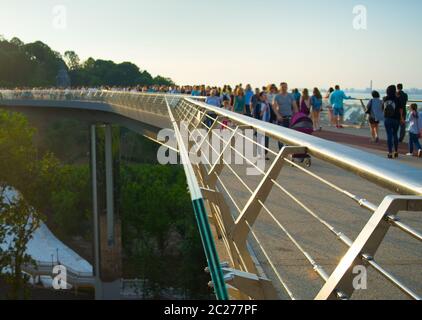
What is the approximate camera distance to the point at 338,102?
782 inches

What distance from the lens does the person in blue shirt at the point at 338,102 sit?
Result: 19453 millimetres

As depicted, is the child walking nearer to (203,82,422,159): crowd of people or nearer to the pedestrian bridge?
(203,82,422,159): crowd of people

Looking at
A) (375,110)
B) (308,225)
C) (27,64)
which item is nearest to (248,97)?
(375,110)

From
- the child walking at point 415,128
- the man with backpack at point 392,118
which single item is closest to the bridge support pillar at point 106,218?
the child walking at point 415,128

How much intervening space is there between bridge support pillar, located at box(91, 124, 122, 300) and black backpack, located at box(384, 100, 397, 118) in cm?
2210

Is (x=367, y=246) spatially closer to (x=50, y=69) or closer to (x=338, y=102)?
(x=338, y=102)

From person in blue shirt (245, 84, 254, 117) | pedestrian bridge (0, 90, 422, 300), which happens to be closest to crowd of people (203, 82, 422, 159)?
person in blue shirt (245, 84, 254, 117)

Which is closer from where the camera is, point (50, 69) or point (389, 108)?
point (389, 108)

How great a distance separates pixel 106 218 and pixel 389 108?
74.5 ft

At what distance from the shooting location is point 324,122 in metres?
24.3

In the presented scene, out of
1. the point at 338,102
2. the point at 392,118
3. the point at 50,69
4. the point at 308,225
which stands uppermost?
the point at 50,69

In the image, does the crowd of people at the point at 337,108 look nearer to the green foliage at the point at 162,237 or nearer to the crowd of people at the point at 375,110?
the crowd of people at the point at 375,110

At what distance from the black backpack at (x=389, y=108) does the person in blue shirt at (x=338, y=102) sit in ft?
22.8

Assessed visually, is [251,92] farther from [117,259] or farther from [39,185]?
[39,185]
